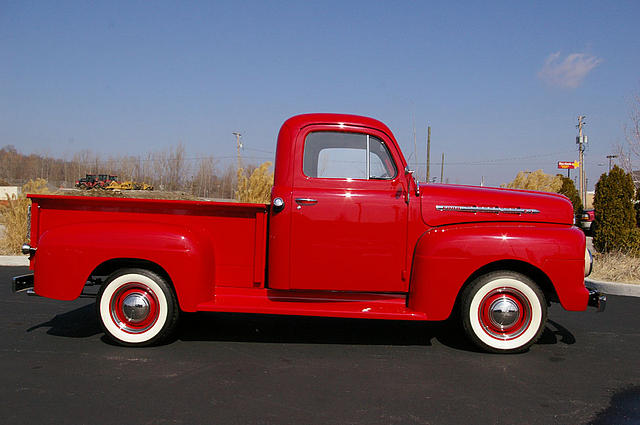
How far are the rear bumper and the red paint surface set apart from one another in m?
0.18

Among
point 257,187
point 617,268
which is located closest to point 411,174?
point 617,268

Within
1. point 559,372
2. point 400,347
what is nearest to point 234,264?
point 400,347

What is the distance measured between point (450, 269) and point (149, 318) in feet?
8.51

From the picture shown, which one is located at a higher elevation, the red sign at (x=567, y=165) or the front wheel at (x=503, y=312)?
the red sign at (x=567, y=165)

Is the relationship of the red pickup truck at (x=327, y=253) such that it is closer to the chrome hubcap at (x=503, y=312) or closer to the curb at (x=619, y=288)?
the chrome hubcap at (x=503, y=312)

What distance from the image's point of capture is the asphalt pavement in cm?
287

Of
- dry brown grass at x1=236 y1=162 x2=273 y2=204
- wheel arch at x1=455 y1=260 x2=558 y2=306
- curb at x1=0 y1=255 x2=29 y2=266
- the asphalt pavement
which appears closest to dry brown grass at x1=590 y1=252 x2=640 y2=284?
the asphalt pavement

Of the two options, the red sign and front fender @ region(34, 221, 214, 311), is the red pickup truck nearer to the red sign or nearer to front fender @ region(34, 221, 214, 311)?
front fender @ region(34, 221, 214, 311)

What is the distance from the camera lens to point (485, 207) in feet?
13.7

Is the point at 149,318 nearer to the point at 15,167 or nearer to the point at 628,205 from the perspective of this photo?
the point at 628,205

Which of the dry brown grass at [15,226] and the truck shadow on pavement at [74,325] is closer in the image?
the truck shadow on pavement at [74,325]

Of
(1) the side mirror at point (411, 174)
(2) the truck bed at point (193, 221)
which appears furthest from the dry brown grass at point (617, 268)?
(2) the truck bed at point (193, 221)

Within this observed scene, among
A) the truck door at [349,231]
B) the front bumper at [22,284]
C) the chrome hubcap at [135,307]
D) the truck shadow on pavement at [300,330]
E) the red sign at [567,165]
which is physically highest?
the red sign at [567,165]

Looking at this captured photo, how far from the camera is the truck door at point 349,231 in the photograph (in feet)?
13.3
